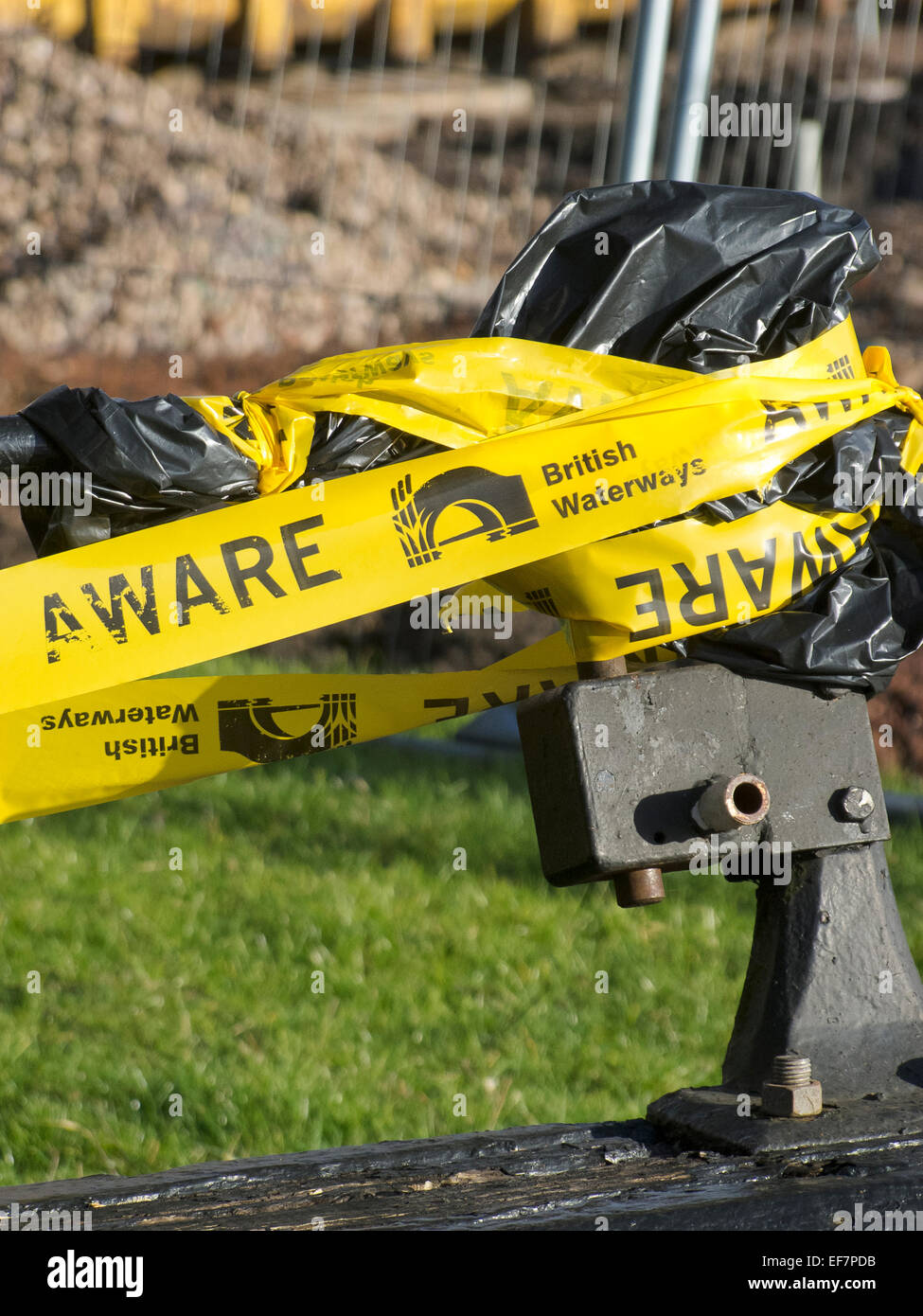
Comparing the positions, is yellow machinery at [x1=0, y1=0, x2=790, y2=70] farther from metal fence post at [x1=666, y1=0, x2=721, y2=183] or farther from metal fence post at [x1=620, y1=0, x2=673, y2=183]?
metal fence post at [x1=666, y1=0, x2=721, y2=183]

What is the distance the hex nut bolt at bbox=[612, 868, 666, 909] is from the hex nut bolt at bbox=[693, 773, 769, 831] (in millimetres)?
109

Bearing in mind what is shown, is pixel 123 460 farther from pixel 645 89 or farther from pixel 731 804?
pixel 645 89

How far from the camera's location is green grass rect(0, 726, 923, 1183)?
3324mm

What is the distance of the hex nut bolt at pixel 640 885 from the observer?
223 cm

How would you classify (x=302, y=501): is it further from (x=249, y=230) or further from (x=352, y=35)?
(x=352, y=35)

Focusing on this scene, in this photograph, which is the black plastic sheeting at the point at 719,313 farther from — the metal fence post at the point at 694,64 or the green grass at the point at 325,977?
the metal fence post at the point at 694,64

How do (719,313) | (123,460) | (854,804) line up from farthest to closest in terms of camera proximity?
1. (854,804)
2. (719,313)
3. (123,460)

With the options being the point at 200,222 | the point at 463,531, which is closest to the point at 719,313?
the point at 463,531

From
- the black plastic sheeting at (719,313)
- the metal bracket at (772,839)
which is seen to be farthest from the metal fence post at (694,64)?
the metal bracket at (772,839)

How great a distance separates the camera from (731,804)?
2.15m

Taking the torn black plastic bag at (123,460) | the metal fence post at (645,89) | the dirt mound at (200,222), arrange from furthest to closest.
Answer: the dirt mound at (200,222) → the metal fence post at (645,89) → the torn black plastic bag at (123,460)

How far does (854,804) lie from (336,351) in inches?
231

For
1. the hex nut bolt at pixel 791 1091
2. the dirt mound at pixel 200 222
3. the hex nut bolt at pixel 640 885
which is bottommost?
the hex nut bolt at pixel 791 1091

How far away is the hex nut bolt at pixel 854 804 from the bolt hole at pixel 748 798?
19cm
